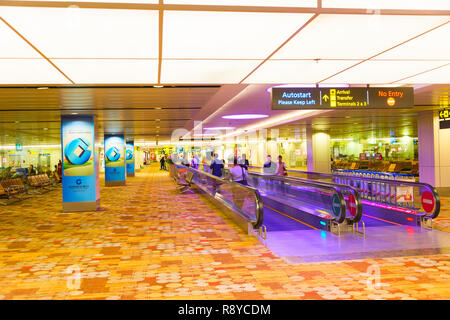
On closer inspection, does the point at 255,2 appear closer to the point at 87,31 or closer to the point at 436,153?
the point at 87,31

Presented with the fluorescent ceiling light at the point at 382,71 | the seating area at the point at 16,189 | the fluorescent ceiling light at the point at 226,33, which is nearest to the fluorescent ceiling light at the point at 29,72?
the fluorescent ceiling light at the point at 226,33

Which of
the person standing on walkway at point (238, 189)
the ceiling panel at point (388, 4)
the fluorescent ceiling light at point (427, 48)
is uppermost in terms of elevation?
the fluorescent ceiling light at point (427, 48)

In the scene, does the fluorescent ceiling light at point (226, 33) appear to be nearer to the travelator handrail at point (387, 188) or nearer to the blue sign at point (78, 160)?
the travelator handrail at point (387, 188)

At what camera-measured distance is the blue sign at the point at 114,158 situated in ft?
77.4

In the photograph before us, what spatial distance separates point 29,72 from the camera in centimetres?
629

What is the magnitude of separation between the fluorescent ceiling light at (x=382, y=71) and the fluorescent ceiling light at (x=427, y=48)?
40 centimetres

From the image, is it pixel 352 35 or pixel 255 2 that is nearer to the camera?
pixel 255 2

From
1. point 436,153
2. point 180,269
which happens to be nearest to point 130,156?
point 436,153

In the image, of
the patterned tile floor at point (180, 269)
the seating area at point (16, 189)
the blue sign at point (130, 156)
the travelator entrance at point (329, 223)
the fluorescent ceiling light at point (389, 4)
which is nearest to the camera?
the fluorescent ceiling light at point (389, 4)

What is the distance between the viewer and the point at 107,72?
21.0 feet

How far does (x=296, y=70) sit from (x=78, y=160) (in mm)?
8899
